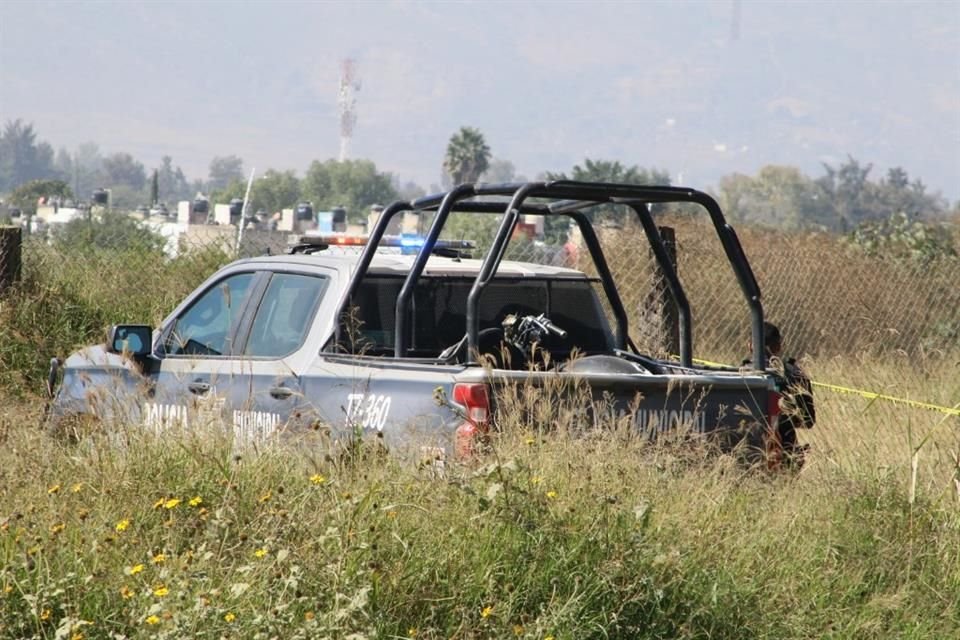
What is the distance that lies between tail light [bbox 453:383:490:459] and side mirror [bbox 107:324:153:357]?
2092 millimetres

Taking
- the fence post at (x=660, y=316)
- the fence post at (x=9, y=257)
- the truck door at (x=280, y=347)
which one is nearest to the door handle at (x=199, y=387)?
the truck door at (x=280, y=347)

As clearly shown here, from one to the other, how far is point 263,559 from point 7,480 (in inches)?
47.9

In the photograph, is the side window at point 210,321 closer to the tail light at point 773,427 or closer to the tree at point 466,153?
the tail light at point 773,427

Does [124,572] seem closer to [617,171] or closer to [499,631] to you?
[499,631]

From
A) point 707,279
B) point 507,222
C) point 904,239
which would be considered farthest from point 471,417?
point 904,239

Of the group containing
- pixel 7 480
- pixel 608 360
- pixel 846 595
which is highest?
pixel 608 360

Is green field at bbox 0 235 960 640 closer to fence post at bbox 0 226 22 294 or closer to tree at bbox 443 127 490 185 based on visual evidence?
fence post at bbox 0 226 22 294

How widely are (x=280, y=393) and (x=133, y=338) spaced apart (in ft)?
3.81

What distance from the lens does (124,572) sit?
4.72 metres

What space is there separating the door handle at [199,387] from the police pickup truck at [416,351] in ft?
0.04

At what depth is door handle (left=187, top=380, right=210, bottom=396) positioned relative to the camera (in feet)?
23.2

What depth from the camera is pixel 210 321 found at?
7621mm

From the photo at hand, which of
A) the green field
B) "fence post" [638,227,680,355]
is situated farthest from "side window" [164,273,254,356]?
"fence post" [638,227,680,355]

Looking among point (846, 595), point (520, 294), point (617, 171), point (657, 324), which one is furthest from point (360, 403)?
point (617, 171)
